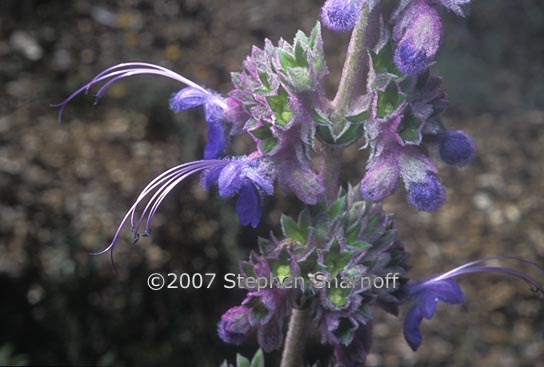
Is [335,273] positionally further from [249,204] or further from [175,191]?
[175,191]

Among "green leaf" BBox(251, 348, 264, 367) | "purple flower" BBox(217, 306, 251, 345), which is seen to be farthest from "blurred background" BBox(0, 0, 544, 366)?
"purple flower" BBox(217, 306, 251, 345)

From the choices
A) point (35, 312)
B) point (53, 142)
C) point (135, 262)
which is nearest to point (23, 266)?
point (35, 312)

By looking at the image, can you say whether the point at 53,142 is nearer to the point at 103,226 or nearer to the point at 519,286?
the point at 103,226

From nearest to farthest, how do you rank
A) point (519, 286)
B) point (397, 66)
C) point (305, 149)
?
point (397, 66), point (305, 149), point (519, 286)

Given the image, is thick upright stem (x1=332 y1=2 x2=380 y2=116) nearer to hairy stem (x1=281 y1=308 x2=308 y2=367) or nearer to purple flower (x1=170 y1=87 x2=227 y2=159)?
purple flower (x1=170 y1=87 x2=227 y2=159)

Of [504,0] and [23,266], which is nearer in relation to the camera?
[23,266]

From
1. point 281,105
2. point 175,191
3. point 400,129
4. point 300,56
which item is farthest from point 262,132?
point 175,191

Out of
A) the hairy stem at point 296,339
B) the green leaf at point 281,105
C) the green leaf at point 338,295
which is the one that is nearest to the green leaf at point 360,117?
the green leaf at point 281,105
